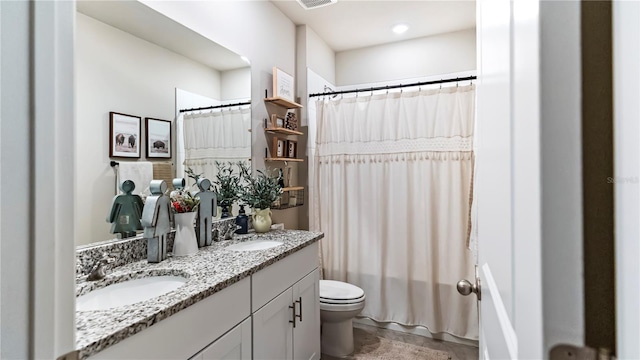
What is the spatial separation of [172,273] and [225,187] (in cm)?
77

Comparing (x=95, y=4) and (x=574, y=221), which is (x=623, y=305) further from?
(x=95, y=4)

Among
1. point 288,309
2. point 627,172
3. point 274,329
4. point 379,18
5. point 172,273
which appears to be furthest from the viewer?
point 379,18

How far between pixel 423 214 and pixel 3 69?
7.83ft

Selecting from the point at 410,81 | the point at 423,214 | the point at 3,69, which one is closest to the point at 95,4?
the point at 3,69

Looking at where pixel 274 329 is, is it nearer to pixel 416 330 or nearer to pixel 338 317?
pixel 338 317

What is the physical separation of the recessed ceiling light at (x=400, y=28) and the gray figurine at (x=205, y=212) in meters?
2.20

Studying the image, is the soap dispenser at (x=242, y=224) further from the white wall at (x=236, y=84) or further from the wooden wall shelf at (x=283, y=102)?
the wooden wall shelf at (x=283, y=102)

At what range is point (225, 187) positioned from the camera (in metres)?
1.94

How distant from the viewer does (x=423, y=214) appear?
2402mm

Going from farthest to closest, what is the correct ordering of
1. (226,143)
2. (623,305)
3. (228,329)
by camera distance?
1. (226,143)
2. (228,329)
3. (623,305)

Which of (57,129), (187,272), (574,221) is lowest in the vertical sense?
(187,272)

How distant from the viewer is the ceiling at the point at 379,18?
241 cm

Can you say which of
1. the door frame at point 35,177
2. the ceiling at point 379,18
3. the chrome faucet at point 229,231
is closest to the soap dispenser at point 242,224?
the chrome faucet at point 229,231

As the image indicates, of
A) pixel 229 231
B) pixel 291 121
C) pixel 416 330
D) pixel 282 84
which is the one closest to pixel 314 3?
pixel 282 84
